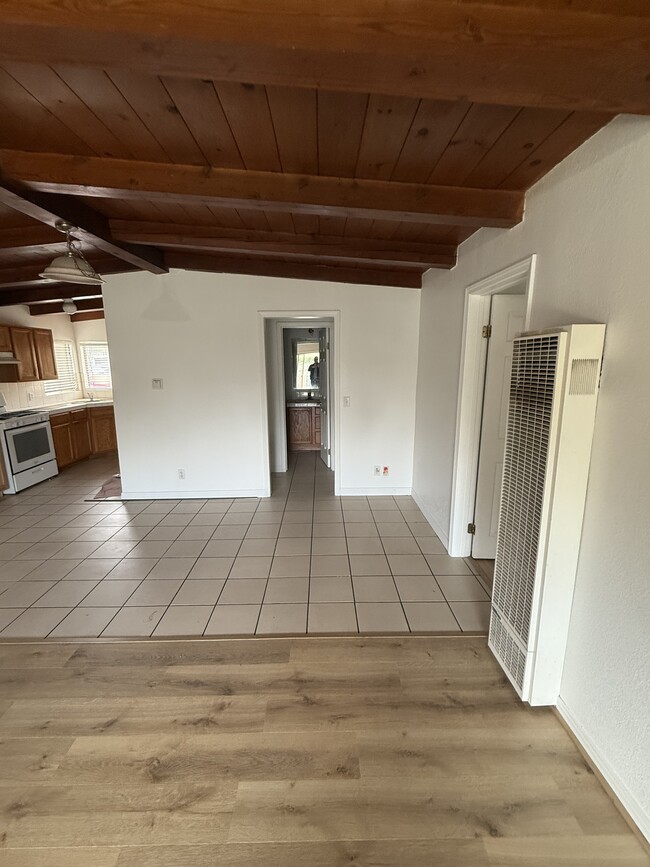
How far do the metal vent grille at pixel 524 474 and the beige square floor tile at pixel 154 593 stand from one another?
78.1 inches

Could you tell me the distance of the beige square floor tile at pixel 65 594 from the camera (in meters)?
2.46

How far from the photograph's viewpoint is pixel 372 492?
4.25 meters

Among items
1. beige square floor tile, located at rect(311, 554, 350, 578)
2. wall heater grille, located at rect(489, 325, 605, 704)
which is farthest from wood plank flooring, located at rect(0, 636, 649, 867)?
beige square floor tile, located at rect(311, 554, 350, 578)

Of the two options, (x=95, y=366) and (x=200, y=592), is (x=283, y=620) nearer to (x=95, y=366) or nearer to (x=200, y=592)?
(x=200, y=592)

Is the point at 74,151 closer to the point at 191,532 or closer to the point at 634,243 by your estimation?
the point at 634,243

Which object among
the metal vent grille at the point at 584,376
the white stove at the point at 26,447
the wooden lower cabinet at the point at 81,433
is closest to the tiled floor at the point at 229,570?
the white stove at the point at 26,447

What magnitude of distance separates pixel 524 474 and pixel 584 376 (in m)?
0.48

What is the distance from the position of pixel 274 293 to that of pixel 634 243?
313 cm

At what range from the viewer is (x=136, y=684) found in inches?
72.5

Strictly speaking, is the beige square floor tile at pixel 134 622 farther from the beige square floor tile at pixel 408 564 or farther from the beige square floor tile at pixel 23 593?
the beige square floor tile at pixel 408 564

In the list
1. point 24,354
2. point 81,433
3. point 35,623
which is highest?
point 24,354

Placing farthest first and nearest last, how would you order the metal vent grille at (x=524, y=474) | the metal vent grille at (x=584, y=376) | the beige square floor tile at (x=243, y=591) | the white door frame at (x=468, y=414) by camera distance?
the white door frame at (x=468, y=414) → the beige square floor tile at (x=243, y=591) → the metal vent grille at (x=524, y=474) → the metal vent grille at (x=584, y=376)

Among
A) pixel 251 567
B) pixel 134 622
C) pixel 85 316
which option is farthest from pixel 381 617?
pixel 85 316

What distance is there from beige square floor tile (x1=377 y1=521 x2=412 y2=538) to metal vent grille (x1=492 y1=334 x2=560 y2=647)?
144 centimetres
